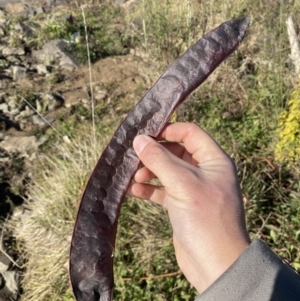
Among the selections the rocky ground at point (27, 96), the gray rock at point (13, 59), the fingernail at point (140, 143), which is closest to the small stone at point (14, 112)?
the rocky ground at point (27, 96)

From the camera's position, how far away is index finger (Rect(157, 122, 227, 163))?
231 centimetres

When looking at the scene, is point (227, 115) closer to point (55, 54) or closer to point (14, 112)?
point (14, 112)

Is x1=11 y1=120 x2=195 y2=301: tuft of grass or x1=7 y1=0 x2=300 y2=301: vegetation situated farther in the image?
x1=7 y1=0 x2=300 y2=301: vegetation

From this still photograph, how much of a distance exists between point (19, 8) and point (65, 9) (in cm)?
105

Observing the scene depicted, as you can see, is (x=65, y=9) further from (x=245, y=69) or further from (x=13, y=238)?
(x=13, y=238)

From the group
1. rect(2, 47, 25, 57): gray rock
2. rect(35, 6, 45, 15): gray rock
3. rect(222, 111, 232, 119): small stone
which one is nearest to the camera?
rect(222, 111, 232, 119): small stone

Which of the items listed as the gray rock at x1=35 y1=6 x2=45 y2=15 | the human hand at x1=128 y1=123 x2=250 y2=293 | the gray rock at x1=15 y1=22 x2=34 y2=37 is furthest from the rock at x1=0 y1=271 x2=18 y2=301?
the gray rock at x1=35 y1=6 x2=45 y2=15

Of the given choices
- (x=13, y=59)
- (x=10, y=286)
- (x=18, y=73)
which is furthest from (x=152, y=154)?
(x=13, y=59)

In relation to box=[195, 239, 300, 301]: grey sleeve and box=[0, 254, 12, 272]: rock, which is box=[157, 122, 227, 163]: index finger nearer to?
box=[195, 239, 300, 301]: grey sleeve

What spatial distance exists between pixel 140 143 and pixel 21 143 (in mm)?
3592

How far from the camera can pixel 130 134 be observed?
2387 mm

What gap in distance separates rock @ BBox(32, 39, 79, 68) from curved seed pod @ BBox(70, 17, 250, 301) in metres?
4.99

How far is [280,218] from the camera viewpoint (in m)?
3.78

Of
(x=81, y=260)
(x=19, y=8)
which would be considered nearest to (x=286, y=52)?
(x=81, y=260)
